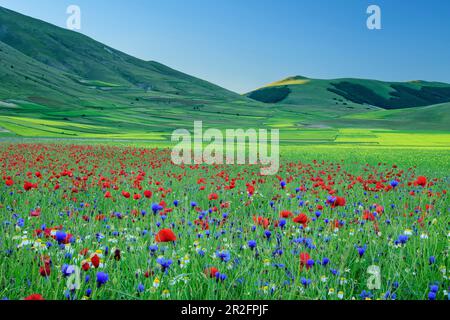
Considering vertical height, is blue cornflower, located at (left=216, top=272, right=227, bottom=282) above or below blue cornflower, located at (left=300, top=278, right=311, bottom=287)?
above

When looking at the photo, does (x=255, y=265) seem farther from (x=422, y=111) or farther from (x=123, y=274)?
(x=422, y=111)

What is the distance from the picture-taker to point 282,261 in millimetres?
3492

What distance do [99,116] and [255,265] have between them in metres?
105

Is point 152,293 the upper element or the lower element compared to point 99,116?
lower

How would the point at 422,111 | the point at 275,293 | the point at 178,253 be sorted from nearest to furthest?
1. the point at 275,293
2. the point at 178,253
3. the point at 422,111

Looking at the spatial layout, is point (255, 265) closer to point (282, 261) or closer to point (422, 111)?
point (282, 261)

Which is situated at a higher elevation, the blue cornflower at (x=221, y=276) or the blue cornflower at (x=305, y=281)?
the blue cornflower at (x=221, y=276)

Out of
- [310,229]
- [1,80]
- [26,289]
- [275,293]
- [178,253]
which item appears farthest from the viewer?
[1,80]

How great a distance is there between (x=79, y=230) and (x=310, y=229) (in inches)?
105

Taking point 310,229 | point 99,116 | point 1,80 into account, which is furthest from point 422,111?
point 1,80
